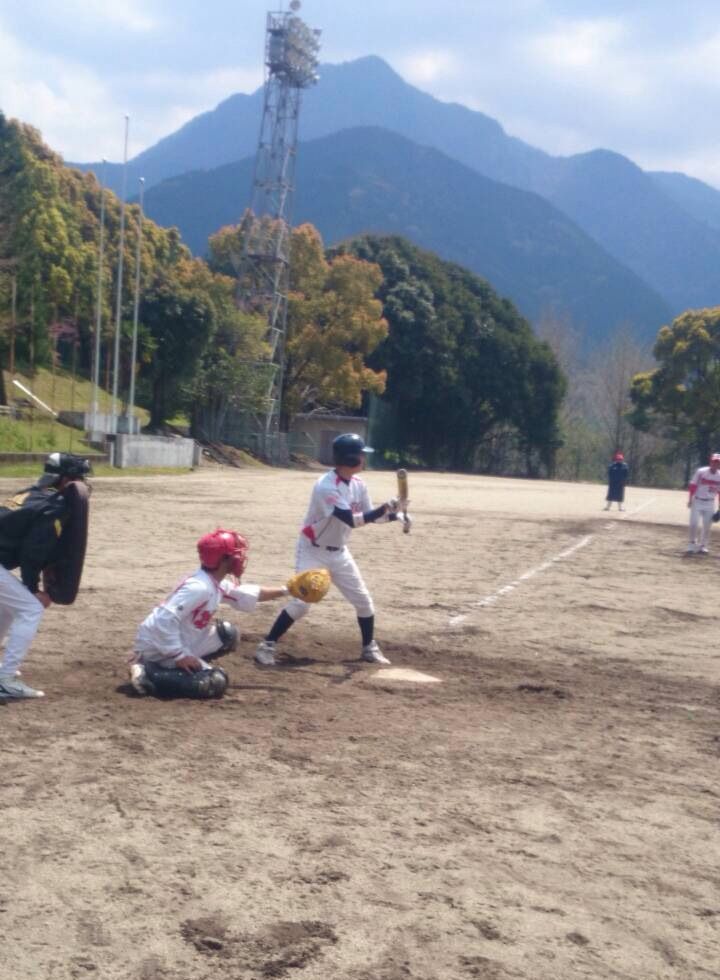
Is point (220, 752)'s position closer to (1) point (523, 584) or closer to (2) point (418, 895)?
(2) point (418, 895)

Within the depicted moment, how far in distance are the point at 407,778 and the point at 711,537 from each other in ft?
66.6

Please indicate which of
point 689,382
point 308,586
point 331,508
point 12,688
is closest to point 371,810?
point 12,688

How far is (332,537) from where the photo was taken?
334 inches

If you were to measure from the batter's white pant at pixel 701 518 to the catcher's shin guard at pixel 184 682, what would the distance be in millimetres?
14117

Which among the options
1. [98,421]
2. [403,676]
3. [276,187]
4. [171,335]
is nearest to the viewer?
[403,676]

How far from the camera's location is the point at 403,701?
735 cm

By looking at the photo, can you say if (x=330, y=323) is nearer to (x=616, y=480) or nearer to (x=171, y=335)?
(x=171, y=335)

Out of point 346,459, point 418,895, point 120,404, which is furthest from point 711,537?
point 120,404

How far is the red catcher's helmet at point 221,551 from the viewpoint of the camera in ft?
23.1

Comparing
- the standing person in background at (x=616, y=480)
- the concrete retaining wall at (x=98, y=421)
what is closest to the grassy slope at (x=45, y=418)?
the concrete retaining wall at (x=98, y=421)

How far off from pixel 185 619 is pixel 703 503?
1425 cm

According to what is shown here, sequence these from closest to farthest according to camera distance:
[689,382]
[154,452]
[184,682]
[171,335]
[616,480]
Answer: [184,682], [616,480], [154,452], [171,335], [689,382]

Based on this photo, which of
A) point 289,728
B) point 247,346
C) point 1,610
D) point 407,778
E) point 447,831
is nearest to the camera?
point 447,831

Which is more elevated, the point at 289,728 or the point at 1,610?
the point at 1,610
